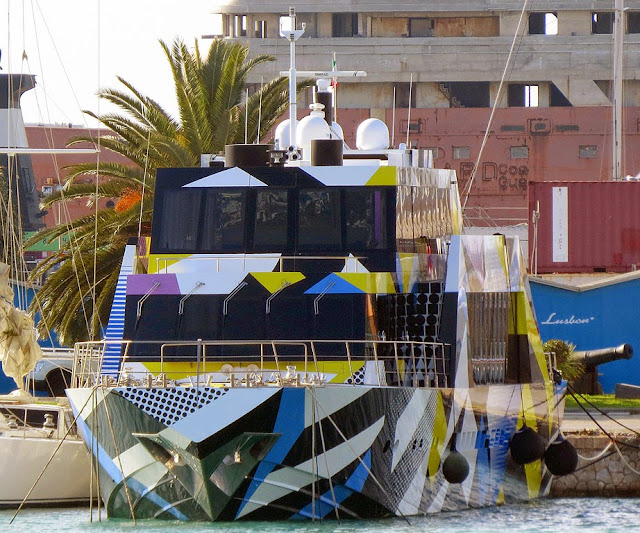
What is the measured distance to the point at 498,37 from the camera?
219 feet

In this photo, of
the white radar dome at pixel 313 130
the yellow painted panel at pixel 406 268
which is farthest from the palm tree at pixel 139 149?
the yellow painted panel at pixel 406 268

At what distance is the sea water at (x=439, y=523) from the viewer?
1916 cm

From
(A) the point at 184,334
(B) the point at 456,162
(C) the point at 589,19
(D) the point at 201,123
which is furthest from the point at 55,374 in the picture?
(C) the point at 589,19

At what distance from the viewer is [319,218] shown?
2219cm

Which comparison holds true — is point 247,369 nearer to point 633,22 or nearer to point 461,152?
point 461,152

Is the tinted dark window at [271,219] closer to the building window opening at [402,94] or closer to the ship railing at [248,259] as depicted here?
the ship railing at [248,259]

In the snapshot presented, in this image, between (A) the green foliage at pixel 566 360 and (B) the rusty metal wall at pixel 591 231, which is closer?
(A) the green foliage at pixel 566 360

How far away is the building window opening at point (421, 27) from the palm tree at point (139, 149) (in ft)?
121

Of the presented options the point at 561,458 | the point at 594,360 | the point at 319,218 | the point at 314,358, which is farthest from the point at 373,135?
the point at 594,360

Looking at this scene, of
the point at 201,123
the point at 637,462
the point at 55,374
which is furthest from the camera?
the point at 55,374

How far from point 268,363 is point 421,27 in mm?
50543

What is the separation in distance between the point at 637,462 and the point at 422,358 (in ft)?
21.2

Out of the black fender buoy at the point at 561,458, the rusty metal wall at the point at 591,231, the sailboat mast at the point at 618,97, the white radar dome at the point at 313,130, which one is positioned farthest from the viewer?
the sailboat mast at the point at 618,97

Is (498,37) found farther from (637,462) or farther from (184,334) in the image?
(184,334)
